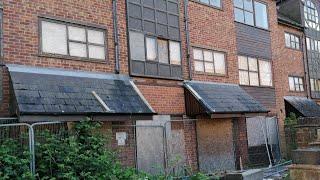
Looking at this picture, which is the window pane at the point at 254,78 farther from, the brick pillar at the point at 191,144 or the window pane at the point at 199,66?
the brick pillar at the point at 191,144

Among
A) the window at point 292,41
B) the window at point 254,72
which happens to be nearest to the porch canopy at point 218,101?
the window at point 254,72

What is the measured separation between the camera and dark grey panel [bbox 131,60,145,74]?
569 inches

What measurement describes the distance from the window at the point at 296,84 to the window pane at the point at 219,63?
740 cm

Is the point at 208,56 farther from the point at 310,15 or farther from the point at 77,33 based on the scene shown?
the point at 310,15

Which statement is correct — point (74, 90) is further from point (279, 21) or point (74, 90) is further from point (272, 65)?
point (279, 21)

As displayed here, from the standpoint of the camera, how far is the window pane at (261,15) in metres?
21.8

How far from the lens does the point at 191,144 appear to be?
15.9 m

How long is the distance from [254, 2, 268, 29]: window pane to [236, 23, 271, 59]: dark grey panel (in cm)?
38

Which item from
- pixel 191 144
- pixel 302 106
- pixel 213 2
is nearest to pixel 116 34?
pixel 191 144

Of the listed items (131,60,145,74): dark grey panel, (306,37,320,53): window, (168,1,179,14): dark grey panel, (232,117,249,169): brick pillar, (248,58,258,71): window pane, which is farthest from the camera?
(306,37,320,53): window

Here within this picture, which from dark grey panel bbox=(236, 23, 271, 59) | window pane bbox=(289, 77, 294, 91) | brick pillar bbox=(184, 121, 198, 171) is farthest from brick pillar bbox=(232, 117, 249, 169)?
window pane bbox=(289, 77, 294, 91)

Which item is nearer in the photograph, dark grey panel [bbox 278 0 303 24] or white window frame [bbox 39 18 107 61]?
white window frame [bbox 39 18 107 61]

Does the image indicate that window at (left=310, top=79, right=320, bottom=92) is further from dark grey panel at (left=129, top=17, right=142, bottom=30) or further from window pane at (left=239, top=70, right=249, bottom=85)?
dark grey panel at (left=129, top=17, right=142, bottom=30)

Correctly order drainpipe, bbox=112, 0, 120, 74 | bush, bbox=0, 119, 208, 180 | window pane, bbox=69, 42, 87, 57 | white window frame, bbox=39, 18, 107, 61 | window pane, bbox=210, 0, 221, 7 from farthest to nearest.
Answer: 1. window pane, bbox=210, 0, 221, 7
2. drainpipe, bbox=112, 0, 120, 74
3. window pane, bbox=69, 42, 87, 57
4. white window frame, bbox=39, 18, 107, 61
5. bush, bbox=0, 119, 208, 180
